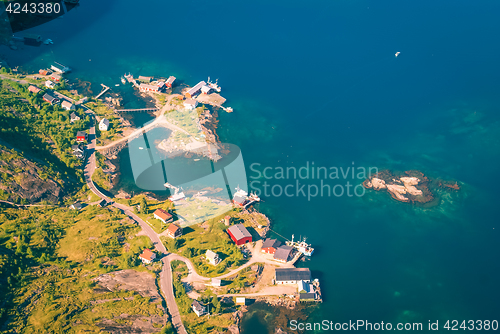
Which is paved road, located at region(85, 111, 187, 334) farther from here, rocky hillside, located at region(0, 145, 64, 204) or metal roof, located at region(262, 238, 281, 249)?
metal roof, located at region(262, 238, 281, 249)

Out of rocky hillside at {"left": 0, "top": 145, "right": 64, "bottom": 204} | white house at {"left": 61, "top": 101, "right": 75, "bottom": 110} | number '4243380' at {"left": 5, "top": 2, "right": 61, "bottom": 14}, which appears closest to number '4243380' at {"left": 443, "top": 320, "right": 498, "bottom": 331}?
rocky hillside at {"left": 0, "top": 145, "right": 64, "bottom": 204}

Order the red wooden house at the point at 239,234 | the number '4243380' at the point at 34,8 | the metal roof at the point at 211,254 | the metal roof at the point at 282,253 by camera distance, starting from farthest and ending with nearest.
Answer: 1. the number '4243380' at the point at 34,8
2. the red wooden house at the point at 239,234
3. the metal roof at the point at 282,253
4. the metal roof at the point at 211,254

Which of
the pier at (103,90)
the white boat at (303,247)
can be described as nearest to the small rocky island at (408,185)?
the white boat at (303,247)

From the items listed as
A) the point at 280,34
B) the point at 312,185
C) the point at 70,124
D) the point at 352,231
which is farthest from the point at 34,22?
the point at 352,231

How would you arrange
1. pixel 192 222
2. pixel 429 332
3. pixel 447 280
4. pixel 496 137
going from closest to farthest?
pixel 429 332 < pixel 447 280 < pixel 192 222 < pixel 496 137

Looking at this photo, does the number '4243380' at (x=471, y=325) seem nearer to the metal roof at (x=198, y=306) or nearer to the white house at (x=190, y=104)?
the metal roof at (x=198, y=306)

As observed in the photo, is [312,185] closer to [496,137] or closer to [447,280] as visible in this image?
[447,280]

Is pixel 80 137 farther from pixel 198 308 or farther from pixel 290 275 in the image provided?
pixel 290 275
